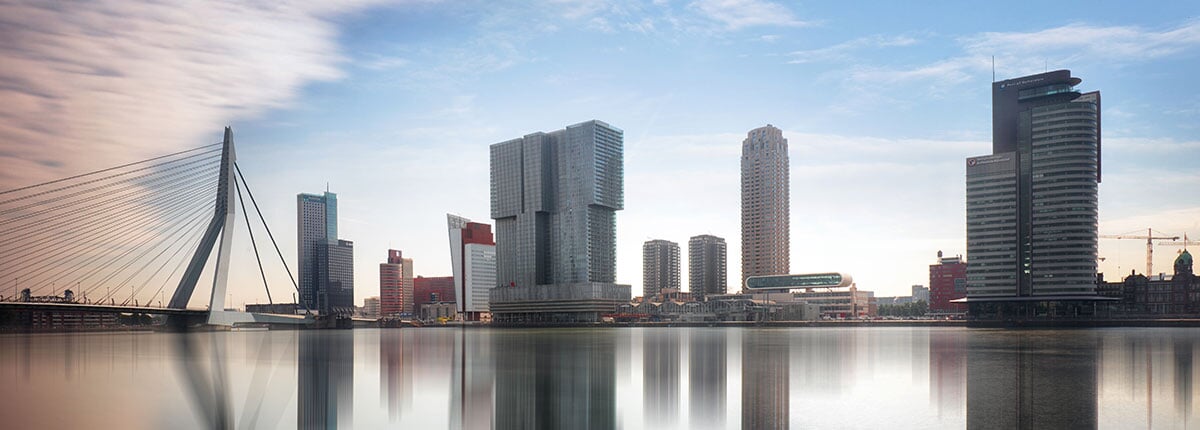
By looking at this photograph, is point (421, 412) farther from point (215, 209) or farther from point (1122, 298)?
point (1122, 298)

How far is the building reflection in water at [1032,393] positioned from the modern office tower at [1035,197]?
5173 inches

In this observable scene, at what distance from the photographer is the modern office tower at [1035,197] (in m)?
164

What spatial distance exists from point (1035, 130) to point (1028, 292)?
3334 cm

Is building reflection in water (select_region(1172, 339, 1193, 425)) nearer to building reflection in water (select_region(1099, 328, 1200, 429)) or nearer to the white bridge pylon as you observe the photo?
building reflection in water (select_region(1099, 328, 1200, 429))

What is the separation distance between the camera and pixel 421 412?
28.0 metres

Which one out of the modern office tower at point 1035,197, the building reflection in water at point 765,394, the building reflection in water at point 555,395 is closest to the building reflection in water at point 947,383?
the building reflection in water at point 765,394

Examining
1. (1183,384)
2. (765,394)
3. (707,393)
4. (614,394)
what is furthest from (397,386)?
(1183,384)

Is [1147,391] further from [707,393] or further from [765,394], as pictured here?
[707,393]

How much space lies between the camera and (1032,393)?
3059 centimetres

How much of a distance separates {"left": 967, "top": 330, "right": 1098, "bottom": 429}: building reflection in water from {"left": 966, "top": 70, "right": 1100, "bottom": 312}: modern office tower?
131m

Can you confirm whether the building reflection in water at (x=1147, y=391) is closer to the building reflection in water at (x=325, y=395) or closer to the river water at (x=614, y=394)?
the river water at (x=614, y=394)

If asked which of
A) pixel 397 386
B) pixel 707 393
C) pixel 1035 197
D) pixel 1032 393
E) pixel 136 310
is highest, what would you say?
pixel 1035 197

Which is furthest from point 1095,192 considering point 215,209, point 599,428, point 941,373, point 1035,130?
point 599,428

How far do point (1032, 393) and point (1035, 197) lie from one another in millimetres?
157700
